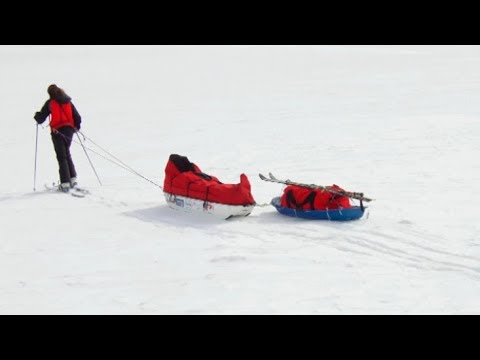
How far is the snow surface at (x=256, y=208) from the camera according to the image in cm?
567

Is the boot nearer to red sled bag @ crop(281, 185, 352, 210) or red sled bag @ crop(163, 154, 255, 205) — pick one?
red sled bag @ crop(163, 154, 255, 205)

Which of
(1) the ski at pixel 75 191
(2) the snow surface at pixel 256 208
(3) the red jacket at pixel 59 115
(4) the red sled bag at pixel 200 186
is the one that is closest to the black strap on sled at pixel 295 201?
(2) the snow surface at pixel 256 208

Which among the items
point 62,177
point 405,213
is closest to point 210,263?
point 405,213

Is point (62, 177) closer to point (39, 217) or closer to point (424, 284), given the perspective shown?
point (39, 217)

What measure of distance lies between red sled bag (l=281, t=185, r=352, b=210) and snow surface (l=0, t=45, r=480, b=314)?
21cm

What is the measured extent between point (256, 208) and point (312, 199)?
91 cm

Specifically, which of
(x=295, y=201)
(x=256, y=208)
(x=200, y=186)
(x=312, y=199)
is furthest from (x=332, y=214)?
(x=200, y=186)

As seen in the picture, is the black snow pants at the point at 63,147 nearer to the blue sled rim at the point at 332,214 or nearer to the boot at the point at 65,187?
the boot at the point at 65,187

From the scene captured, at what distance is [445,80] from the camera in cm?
1995

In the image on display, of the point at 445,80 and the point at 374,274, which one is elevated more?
the point at 445,80

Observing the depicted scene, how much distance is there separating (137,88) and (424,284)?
52.9 ft

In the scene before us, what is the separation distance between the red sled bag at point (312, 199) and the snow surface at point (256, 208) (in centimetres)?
21

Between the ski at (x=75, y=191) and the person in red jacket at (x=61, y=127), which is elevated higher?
the person in red jacket at (x=61, y=127)

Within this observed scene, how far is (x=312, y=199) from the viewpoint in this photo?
7.54 metres
